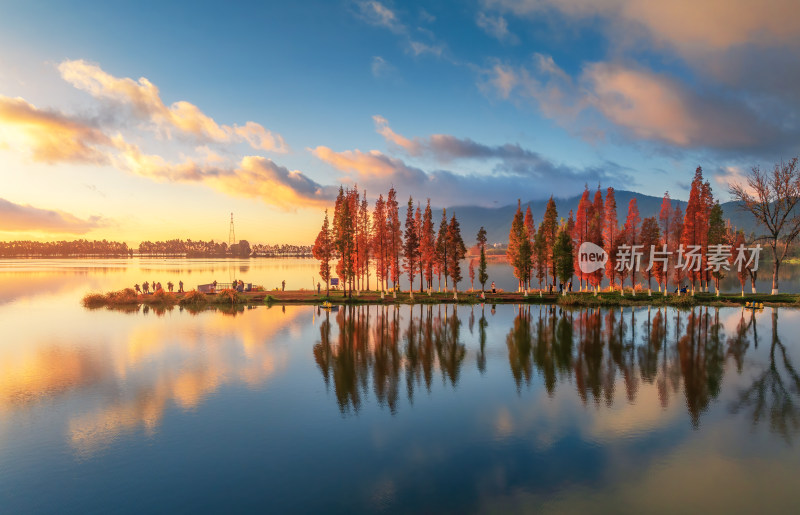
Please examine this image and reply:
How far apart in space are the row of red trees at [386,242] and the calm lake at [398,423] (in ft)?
102

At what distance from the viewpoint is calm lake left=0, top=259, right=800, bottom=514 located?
1424cm

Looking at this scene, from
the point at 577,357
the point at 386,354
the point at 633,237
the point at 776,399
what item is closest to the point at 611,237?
the point at 633,237

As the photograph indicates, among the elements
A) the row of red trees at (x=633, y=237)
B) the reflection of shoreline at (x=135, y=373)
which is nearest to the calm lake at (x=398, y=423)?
the reflection of shoreline at (x=135, y=373)

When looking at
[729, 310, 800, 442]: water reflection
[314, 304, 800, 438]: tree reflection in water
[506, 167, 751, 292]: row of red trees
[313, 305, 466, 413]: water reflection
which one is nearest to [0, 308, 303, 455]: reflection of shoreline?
[313, 305, 466, 413]: water reflection

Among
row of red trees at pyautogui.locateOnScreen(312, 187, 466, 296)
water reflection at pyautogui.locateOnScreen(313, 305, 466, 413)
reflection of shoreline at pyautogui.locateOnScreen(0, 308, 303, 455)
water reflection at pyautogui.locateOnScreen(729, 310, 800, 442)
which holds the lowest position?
water reflection at pyautogui.locateOnScreen(729, 310, 800, 442)

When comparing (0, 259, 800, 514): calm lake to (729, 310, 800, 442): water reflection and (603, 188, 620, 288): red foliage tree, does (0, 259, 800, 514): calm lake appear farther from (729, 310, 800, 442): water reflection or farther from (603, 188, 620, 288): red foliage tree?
(603, 188, 620, 288): red foliage tree

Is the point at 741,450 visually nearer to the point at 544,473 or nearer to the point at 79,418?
the point at 544,473

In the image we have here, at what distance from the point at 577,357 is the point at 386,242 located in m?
49.1

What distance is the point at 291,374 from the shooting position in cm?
2852

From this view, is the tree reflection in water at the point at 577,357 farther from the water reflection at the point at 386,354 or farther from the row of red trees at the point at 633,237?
the row of red trees at the point at 633,237

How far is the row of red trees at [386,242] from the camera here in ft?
232

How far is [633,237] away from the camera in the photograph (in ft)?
246

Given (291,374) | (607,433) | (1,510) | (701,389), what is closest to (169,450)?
(1,510)

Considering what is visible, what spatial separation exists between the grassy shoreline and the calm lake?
79.1 feet
